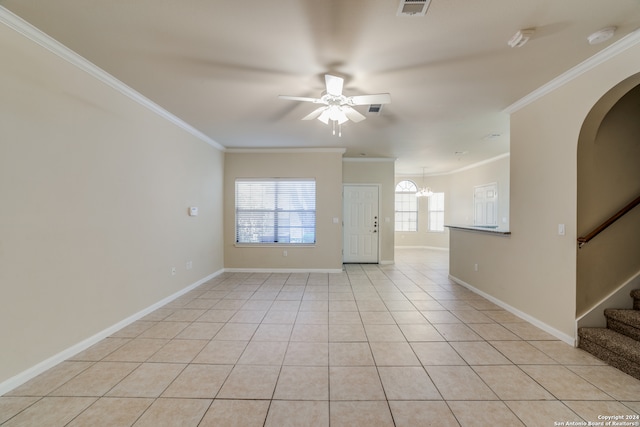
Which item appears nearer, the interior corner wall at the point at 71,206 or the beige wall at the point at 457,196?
the interior corner wall at the point at 71,206

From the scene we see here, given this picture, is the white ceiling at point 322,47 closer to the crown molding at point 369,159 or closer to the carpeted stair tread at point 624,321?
the carpeted stair tread at point 624,321

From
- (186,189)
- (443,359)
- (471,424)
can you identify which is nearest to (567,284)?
(443,359)

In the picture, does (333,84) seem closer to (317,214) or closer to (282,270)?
→ (317,214)

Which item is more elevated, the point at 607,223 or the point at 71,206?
the point at 71,206

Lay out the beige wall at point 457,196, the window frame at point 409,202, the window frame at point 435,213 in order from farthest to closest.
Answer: the window frame at point 409,202 → the window frame at point 435,213 → the beige wall at point 457,196

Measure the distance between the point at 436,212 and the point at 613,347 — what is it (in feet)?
23.5

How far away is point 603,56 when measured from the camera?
2186mm

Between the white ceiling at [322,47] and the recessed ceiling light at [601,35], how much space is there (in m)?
0.05

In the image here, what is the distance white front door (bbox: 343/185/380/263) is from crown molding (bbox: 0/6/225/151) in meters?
4.29

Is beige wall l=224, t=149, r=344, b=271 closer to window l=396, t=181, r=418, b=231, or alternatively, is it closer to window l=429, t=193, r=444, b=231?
window l=396, t=181, r=418, b=231

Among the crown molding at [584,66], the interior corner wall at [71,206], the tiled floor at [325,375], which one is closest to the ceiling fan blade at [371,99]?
the crown molding at [584,66]

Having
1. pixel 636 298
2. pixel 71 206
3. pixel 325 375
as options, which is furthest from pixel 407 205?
pixel 71 206

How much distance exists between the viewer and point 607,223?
2357 millimetres

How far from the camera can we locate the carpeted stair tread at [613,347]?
2010mm
